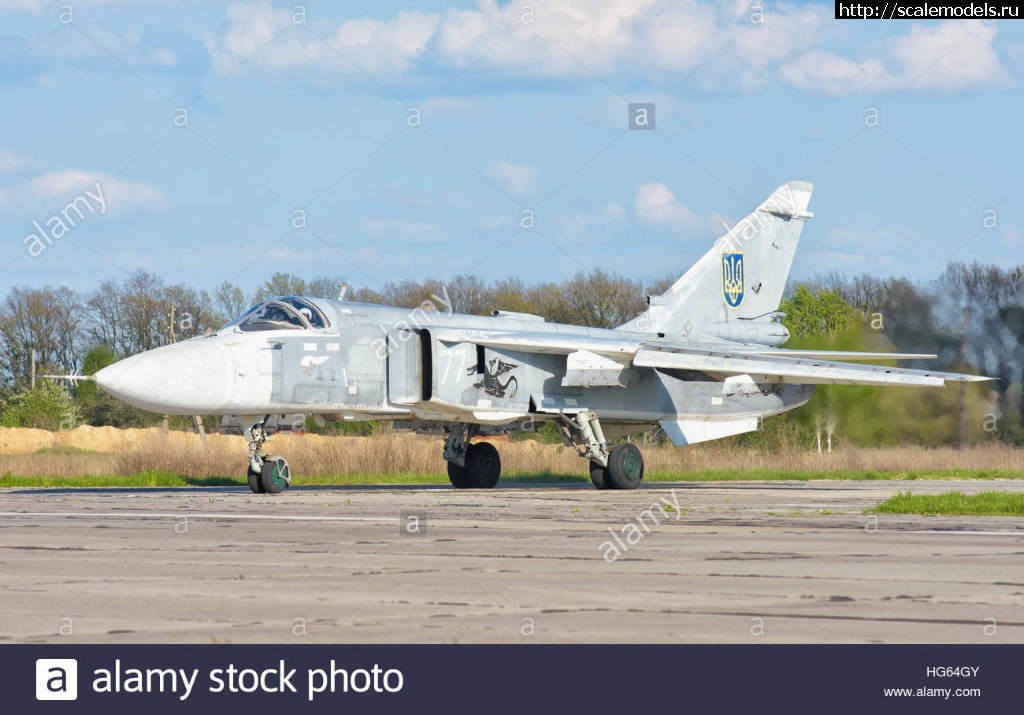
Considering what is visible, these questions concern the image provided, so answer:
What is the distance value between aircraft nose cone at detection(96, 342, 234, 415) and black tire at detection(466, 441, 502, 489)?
5895 millimetres

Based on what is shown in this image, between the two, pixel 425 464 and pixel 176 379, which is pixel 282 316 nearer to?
pixel 176 379

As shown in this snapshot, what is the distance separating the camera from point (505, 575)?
9.16 m

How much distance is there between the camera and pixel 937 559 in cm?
1003

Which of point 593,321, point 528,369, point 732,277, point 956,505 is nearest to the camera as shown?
point 956,505

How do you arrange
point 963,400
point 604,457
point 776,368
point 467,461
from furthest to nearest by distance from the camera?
point 963,400 → point 467,461 → point 604,457 → point 776,368

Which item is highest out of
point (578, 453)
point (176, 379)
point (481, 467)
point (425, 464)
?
point (176, 379)

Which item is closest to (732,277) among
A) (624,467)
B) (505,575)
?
(624,467)

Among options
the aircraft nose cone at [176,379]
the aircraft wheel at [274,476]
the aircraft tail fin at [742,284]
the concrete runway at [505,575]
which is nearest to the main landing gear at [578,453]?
the aircraft tail fin at [742,284]

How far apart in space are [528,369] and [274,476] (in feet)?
14.6

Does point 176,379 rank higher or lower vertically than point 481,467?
higher

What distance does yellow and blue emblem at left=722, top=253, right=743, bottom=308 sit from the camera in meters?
24.9

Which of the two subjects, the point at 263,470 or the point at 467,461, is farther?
the point at 467,461
